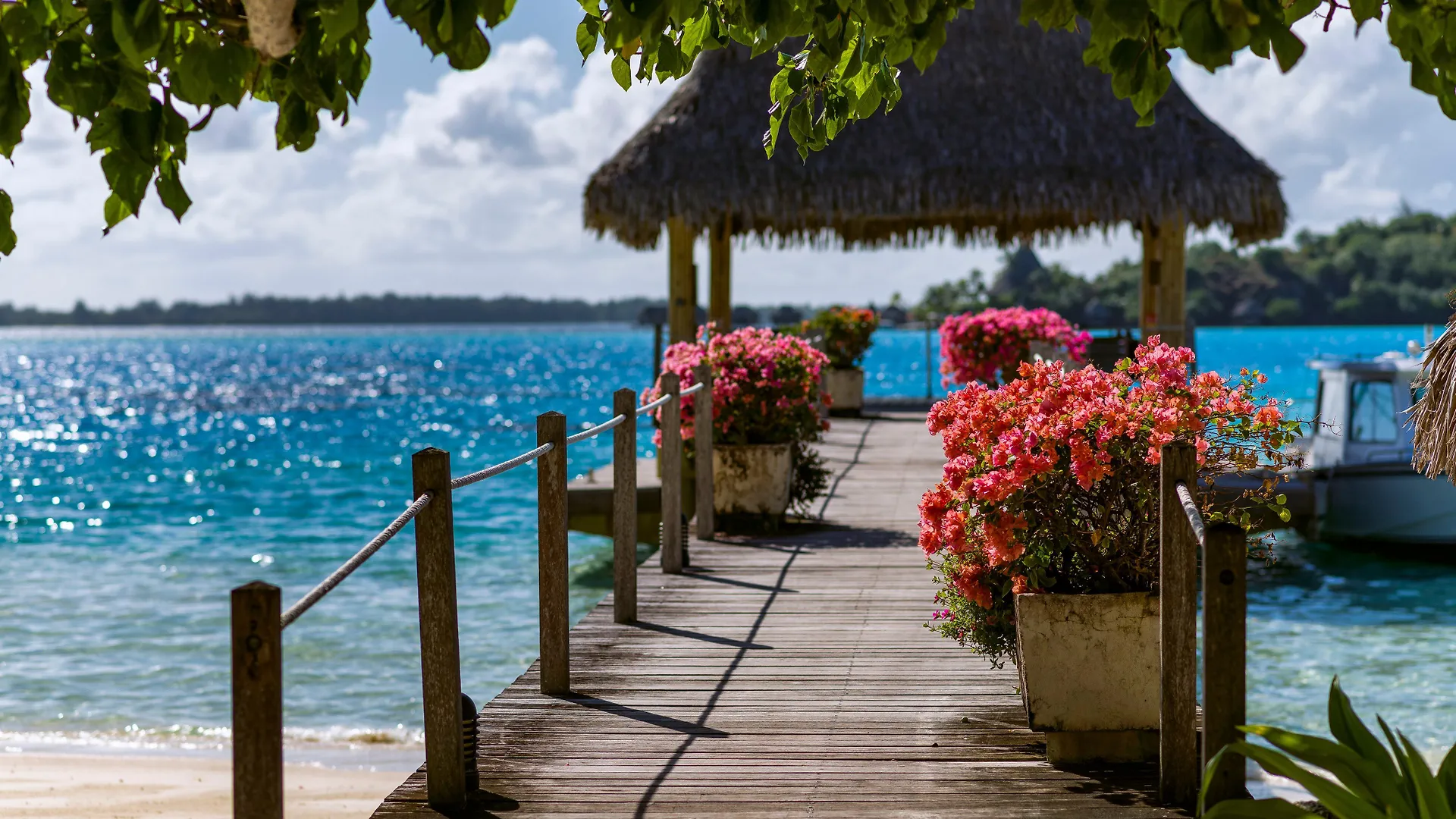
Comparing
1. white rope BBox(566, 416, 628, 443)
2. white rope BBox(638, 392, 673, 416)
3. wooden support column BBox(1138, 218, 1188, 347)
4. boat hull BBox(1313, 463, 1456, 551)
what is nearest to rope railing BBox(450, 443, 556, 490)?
white rope BBox(566, 416, 628, 443)

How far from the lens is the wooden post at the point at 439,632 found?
3658 millimetres

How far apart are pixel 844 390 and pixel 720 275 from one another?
8.76 ft

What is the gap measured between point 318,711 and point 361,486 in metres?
20.3

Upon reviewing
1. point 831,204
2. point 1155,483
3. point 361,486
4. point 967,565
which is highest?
point 831,204

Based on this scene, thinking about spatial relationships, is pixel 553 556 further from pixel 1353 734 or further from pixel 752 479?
pixel 752 479

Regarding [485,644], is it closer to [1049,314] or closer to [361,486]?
[1049,314]

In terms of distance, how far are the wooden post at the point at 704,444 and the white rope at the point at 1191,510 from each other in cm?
485

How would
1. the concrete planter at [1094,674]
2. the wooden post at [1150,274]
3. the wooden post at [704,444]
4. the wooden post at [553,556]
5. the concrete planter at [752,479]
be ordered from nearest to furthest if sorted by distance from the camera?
the concrete planter at [1094,674] < the wooden post at [553,556] < the wooden post at [704,444] < the concrete planter at [752,479] < the wooden post at [1150,274]

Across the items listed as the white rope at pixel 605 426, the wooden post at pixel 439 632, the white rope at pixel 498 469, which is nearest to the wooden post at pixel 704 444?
the white rope at pixel 605 426

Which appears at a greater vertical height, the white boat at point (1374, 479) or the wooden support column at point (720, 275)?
the wooden support column at point (720, 275)

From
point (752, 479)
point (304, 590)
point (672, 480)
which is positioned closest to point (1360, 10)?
point (672, 480)

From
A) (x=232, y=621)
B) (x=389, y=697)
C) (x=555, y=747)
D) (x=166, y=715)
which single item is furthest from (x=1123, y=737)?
(x=166, y=715)

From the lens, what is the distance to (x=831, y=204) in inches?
589

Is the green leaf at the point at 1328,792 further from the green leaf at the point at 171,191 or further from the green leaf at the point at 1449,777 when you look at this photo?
the green leaf at the point at 171,191
